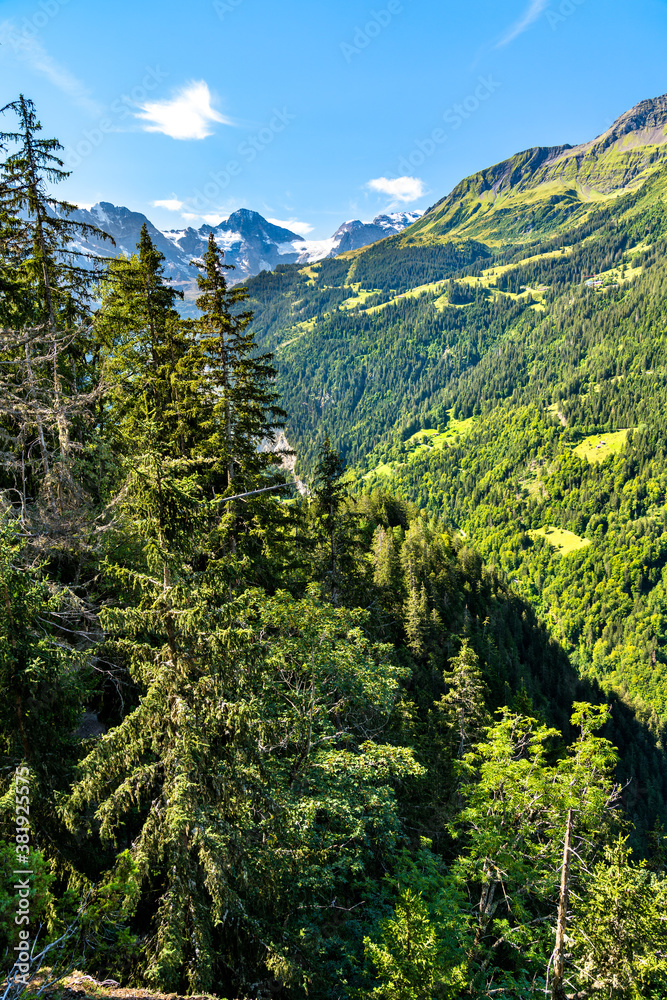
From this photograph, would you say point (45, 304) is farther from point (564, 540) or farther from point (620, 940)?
point (564, 540)

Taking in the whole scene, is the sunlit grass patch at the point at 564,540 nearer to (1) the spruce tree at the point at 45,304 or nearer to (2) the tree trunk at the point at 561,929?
(2) the tree trunk at the point at 561,929

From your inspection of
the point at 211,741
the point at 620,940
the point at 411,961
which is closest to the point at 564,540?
the point at 620,940

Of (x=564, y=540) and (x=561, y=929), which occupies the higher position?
(x=561, y=929)

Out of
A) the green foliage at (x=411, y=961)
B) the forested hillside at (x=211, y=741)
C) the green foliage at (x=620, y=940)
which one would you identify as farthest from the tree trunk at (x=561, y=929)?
the green foliage at (x=411, y=961)

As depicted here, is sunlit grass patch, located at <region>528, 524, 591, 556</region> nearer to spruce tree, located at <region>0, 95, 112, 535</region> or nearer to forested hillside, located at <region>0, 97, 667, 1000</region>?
forested hillside, located at <region>0, 97, 667, 1000</region>

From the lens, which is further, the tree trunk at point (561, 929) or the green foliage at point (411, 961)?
the tree trunk at point (561, 929)

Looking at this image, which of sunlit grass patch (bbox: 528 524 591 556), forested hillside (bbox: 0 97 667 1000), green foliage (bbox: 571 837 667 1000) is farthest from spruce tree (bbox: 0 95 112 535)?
sunlit grass patch (bbox: 528 524 591 556)

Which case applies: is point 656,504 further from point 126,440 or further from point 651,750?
point 126,440

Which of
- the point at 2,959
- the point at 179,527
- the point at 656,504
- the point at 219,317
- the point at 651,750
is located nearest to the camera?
the point at 2,959

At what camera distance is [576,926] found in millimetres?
12367

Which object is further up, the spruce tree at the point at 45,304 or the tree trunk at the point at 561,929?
the spruce tree at the point at 45,304

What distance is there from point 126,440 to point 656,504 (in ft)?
715

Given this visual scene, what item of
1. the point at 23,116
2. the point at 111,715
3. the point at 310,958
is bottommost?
the point at 310,958

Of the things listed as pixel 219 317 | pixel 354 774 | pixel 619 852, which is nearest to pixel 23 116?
pixel 219 317
